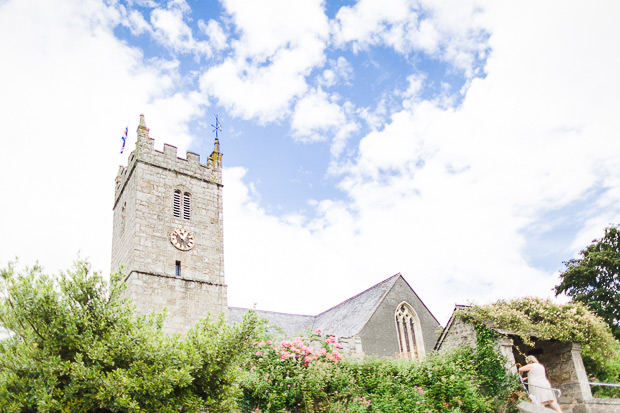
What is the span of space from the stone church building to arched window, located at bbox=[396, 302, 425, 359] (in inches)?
2.0

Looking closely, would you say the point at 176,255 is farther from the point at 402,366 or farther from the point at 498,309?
the point at 498,309

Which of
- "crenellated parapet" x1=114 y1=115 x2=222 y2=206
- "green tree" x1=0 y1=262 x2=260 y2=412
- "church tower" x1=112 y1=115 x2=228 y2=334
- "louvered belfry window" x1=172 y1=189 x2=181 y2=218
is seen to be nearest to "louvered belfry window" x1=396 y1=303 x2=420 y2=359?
"church tower" x1=112 y1=115 x2=228 y2=334

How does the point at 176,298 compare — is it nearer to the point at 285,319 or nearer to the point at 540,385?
the point at 285,319

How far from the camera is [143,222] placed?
20891 mm

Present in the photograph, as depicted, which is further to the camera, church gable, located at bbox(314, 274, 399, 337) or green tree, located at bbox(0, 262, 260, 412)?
church gable, located at bbox(314, 274, 399, 337)

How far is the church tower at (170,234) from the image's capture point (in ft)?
65.3

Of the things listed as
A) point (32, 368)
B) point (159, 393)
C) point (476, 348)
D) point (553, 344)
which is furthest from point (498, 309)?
point (32, 368)

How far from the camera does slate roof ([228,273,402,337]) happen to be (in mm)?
23625

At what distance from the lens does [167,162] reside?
23.2m

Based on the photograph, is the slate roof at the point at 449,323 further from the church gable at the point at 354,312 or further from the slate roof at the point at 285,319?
the slate roof at the point at 285,319

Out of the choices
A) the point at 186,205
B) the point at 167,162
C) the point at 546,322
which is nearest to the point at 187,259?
the point at 186,205

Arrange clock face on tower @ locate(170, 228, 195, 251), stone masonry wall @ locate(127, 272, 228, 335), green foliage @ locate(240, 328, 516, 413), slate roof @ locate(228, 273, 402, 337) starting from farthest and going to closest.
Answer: slate roof @ locate(228, 273, 402, 337) < clock face on tower @ locate(170, 228, 195, 251) < stone masonry wall @ locate(127, 272, 228, 335) < green foliage @ locate(240, 328, 516, 413)

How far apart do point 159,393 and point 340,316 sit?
19.8 metres

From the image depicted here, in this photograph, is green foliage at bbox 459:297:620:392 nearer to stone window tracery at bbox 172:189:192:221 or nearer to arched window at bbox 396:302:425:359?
arched window at bbox 396:302:425:359
